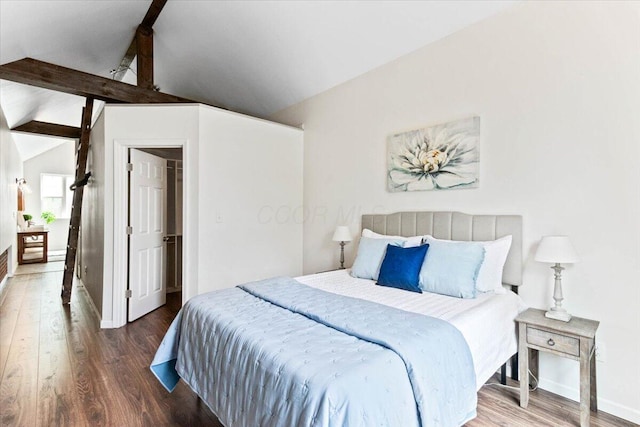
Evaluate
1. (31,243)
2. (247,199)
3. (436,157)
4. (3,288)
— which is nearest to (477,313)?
(436,157)

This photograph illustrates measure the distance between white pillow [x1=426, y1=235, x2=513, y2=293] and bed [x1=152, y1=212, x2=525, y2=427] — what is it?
Result: 60mm

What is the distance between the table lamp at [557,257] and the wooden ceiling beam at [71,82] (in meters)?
4.30

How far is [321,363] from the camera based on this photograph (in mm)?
1271

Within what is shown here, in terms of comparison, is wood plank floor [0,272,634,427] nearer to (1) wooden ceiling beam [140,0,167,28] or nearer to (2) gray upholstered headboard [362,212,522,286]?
(2) gray upholstered headboard [362,212,522,286]

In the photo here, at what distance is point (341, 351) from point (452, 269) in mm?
1327

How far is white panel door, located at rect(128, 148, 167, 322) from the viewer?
3703 mm

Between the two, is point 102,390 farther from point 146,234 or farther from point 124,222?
point 146,234

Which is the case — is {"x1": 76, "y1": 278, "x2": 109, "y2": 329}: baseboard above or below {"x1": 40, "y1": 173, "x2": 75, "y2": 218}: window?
below

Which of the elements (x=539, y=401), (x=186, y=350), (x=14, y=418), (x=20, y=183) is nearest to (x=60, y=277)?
(x=20, y=183)

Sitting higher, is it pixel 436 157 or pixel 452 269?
pixel 436 157

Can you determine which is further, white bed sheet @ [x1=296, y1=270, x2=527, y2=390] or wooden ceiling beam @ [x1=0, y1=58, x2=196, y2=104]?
wooden ceiling beam @ [x1=0, y1=58, x2=196, y2=104]

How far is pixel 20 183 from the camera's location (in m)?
7.78

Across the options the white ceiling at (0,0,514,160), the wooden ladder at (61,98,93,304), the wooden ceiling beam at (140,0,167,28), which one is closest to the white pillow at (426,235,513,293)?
the white ceiling at (0,0,514,160)

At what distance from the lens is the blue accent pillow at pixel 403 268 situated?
8.14ft
